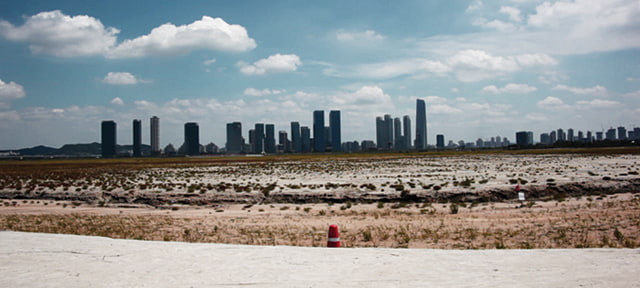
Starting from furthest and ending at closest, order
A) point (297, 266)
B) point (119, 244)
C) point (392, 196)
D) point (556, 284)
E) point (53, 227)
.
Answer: point (392, 196)
point (53, 227)
point (119, 244)
point (297, 266)
point (556, 284)

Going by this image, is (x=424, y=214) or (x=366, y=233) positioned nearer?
(x=366, y=233)

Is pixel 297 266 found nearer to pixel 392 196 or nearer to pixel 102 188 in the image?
pixel 392 196

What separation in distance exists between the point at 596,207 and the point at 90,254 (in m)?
21.2

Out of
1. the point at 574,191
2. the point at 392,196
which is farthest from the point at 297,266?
the point at 574,191

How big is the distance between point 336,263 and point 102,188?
1412 inches

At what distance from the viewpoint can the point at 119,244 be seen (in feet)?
34.1

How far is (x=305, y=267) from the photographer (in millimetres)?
7891

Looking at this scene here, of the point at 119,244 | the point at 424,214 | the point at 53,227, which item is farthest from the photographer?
the point at 424,214

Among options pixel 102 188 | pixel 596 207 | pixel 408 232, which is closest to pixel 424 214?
→ pixel 408 232

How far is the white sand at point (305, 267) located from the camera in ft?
22.6

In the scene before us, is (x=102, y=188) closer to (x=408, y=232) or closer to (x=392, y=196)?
(x=392, y=196)

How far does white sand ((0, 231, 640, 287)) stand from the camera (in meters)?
6.90

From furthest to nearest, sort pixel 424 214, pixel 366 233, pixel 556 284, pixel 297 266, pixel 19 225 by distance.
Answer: pixel 424 214 < pixel 19 225 < pixel 366 233 < pixel 297 266 < pixel 556 284

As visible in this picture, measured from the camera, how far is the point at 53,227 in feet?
57.7
